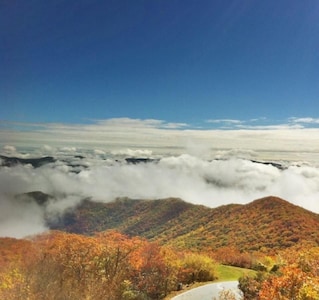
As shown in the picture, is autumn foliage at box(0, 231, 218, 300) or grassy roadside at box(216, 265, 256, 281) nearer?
autumn foliage at box(0, 231, 218, 300)

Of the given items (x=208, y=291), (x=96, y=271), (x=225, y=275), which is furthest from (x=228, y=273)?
(x=96, y=271)

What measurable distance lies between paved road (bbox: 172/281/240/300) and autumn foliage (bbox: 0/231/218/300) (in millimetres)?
1470

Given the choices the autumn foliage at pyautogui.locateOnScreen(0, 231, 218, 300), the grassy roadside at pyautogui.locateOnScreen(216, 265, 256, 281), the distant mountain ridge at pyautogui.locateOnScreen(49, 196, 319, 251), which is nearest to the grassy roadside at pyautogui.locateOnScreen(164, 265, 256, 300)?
the grassy roadside at pyautogui.locateOnScreen(216, 265, 256, 281)

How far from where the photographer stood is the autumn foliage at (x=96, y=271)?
19.9 metres

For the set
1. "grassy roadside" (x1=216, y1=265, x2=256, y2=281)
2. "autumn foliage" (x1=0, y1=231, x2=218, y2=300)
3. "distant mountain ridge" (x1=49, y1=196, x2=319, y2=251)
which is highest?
"autumn foliage" (x1=0, y1=231, x2=218, y2=300)

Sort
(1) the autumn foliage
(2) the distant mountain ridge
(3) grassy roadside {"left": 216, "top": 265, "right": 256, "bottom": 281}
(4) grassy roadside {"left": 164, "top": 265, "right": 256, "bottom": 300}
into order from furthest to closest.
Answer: (2) the distant mountain ridge < (3) grassy roadside {"left": 216, "top": 265, "right": 256, "bottom": 281} < (4) grassy roadside {"left": 164, "top": 265, "right": 256, "bottom": 300} < (1) the autumn foliage

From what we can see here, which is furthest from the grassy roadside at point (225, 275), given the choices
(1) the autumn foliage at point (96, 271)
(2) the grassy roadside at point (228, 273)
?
(1) the autumn foliage at point (96, 271)

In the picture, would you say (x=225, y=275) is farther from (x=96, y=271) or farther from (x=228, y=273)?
(x=96, y=271)

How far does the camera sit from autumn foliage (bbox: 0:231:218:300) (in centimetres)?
1992

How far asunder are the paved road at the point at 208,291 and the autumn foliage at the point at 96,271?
4.82 feet

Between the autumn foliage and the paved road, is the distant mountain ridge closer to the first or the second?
the paved road

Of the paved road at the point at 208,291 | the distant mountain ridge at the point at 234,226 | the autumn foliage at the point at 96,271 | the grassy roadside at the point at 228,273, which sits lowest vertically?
the distant mountain ridge at the point at 234,226

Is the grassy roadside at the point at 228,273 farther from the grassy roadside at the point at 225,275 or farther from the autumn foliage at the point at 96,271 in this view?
the autumn foliage at the point at 96,271

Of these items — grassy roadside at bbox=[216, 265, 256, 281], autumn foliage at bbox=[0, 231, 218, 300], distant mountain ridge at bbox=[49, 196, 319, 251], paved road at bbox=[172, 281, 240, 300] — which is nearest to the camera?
autumn foliage at bbox=[0, 231, 218, 300]
